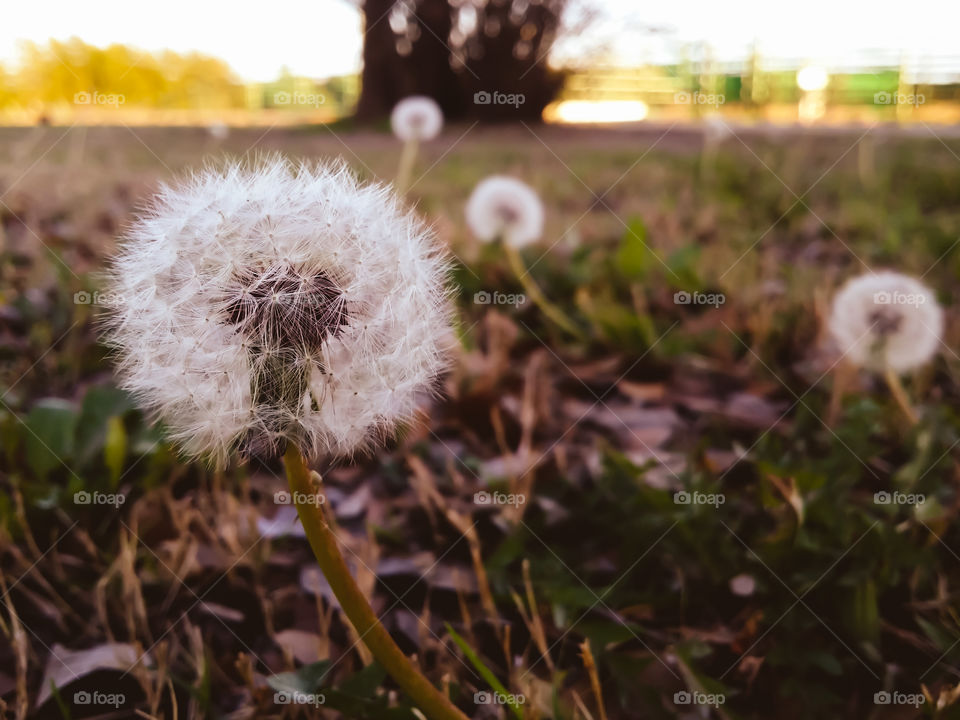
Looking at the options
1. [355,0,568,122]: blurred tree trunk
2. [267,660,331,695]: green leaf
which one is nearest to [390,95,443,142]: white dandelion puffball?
[267,660,331,695]: green leaf

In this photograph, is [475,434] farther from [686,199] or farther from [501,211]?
[686,199]

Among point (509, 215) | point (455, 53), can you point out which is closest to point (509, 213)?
point (509, 215)

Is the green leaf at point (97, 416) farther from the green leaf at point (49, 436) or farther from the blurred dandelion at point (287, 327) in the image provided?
the blurred dandelion at point (287, 327)

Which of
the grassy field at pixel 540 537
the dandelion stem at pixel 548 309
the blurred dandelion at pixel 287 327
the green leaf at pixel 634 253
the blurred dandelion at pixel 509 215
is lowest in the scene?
the grassy field at pixel 540 537

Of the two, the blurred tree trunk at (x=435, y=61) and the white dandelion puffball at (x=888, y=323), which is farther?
the blurred tree trunk at (x=435, y=61)

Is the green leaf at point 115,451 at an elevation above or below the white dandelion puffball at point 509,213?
below

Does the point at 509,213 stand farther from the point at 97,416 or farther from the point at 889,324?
the point at 97,416

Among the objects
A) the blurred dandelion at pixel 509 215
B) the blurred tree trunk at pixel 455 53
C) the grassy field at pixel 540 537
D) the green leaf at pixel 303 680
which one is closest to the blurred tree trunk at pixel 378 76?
the blurred tree trunk at pixel 455 53

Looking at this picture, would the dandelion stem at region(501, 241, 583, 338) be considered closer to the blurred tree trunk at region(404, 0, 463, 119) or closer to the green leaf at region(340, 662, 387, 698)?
the green leaf at region(340, 662, 387, 698)
